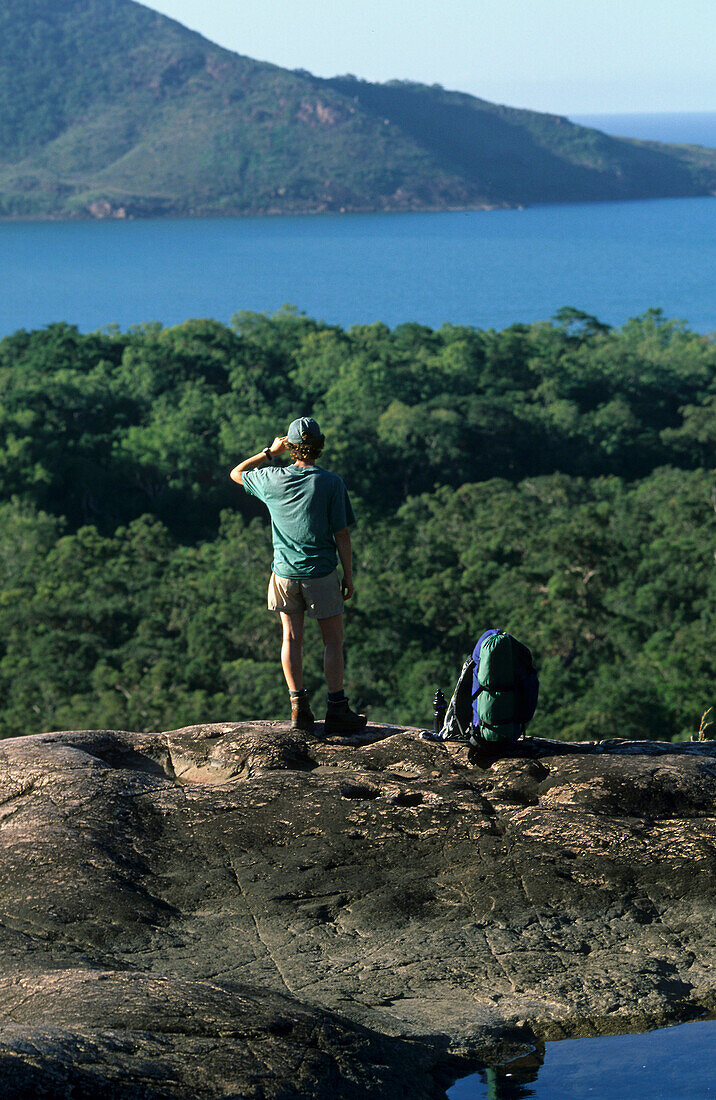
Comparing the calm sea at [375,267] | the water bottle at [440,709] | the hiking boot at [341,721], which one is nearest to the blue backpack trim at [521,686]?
the water bottle at [440,709]

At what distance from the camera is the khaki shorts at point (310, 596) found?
636 centimetres

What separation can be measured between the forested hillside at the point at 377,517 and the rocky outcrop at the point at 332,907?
16.5 m

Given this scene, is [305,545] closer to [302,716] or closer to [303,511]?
[303,511]

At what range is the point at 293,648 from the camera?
6.57 metres

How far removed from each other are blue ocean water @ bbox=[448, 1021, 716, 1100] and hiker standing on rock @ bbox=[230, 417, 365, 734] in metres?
2.40

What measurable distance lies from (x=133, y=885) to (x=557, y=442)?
4982 cm

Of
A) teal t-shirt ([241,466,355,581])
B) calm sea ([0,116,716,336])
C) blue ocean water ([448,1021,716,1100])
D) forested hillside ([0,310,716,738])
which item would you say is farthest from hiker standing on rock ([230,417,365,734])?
calm sea ([0,116,716,336])

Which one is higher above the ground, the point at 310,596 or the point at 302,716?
the point at 310,596

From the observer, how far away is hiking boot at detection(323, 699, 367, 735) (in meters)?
6.62

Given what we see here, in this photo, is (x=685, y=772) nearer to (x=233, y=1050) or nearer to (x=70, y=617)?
(x=233, y=1050)

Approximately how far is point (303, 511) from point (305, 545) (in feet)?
0.68

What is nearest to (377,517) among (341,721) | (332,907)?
(341,721)

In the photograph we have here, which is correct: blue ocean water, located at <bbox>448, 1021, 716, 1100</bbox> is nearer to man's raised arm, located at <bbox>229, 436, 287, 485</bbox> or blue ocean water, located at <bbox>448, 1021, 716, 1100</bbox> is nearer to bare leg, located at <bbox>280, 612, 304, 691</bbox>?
bare leg, located at <bbox>280, 612, 304, 691</bbox>

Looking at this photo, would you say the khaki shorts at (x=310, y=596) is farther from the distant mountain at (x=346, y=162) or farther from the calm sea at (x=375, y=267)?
the distant mountain at (x=346, y=162)
